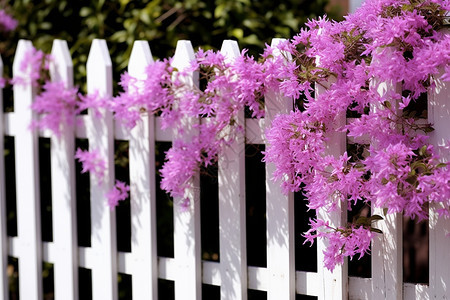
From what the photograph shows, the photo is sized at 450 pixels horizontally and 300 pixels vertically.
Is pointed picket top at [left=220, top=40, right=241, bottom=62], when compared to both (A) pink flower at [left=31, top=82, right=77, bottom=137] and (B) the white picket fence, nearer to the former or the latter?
(B) the white picket fence

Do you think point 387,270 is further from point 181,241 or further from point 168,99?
point 168,99

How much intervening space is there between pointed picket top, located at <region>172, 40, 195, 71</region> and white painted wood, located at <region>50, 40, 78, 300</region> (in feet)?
2.28

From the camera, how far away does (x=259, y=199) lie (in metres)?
3.40

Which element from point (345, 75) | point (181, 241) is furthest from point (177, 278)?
point (345, 75)

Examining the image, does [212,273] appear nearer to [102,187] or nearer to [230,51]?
[102,187]

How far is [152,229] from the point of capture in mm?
3061

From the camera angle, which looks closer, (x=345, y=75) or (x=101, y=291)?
(x=345, y=75)

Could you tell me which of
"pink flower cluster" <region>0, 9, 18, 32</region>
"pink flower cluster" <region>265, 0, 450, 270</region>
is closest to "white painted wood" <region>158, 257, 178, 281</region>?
"pink flower cluster" <region>265, 0, 450, 270</region>

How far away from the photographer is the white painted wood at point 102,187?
317 cm

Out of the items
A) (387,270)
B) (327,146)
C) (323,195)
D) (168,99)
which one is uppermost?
(168,99)

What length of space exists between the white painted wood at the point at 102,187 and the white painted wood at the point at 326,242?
3.40 feet

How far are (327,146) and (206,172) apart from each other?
21.3 inches

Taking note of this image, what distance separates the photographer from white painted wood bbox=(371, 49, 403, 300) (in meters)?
2.47

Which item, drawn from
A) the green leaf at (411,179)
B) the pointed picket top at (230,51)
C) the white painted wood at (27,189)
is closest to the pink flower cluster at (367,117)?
the green leaf at (411,179)
